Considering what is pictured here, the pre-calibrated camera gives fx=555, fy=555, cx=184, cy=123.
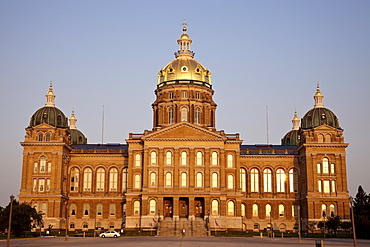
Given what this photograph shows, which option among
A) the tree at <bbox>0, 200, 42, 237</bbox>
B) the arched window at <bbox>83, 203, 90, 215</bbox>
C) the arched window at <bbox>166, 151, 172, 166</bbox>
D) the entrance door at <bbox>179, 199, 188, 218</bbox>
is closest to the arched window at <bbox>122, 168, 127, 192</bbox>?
the arched window at <bbox>83, 203, 90, 215</bbox>

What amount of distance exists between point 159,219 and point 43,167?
81.6 feet

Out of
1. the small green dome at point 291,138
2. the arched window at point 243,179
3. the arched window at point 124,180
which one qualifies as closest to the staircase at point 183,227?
the arched window at point 124,180

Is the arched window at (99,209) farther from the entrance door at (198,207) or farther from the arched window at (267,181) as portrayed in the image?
the arched window at (267,181)

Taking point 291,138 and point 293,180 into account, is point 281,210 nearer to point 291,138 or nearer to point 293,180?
point 293,180

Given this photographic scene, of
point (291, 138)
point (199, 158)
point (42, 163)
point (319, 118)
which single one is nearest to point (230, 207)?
point (199, 158)

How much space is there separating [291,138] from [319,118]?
2341 centimetres

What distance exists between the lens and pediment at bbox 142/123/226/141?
323 feet

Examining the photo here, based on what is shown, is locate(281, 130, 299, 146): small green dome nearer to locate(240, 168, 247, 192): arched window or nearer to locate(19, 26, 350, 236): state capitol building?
locate(19, 26, 350, 236): state capitol building

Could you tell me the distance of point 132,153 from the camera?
100m

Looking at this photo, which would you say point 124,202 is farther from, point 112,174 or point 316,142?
point 316,142

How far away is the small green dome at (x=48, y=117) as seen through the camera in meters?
103

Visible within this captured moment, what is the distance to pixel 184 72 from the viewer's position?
360ft

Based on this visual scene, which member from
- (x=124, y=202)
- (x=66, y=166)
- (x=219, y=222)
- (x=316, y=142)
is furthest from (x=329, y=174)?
(x=66, y=166)

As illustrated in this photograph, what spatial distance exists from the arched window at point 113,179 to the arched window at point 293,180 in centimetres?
3402
